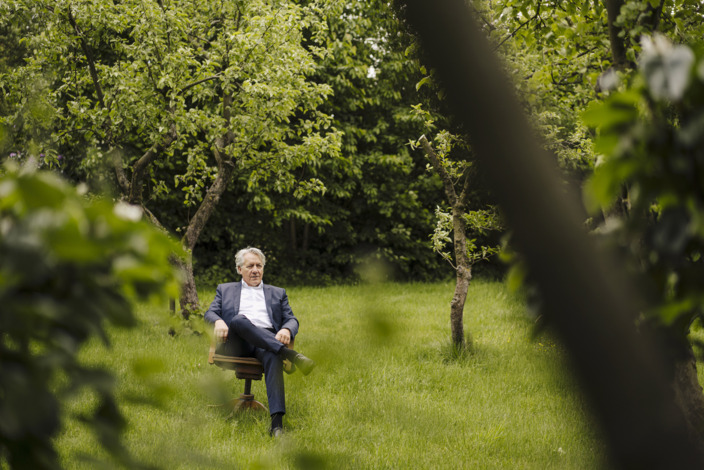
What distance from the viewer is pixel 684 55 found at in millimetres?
732

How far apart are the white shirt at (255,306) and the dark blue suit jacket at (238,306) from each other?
0.04 metres

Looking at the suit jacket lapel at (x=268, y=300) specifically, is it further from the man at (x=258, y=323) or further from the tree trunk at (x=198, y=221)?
the tree trunk at (x=198, y=221)

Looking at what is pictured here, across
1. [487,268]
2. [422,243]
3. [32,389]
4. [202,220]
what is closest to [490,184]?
[32,389]

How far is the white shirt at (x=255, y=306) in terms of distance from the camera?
18.5 feet

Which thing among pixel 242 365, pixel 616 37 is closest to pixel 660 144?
pixel 616 37

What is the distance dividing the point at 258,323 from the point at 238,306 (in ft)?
0.85

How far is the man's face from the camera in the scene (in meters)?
5.80

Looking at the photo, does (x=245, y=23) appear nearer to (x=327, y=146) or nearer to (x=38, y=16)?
(x=327, y=146)

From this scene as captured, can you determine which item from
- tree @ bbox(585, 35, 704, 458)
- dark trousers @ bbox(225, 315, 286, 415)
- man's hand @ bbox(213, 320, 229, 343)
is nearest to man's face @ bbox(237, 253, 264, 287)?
dark trousers @ bbox(225, 315, 286, 415)

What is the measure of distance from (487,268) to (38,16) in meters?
12.6

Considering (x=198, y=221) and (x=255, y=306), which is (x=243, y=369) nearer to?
(x=255, y=306)

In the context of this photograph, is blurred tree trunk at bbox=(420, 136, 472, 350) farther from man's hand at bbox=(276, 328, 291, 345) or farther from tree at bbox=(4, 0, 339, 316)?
man's hand at bbox=(276, 328, 291, 345)

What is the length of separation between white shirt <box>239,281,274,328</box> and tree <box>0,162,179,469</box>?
4829mm

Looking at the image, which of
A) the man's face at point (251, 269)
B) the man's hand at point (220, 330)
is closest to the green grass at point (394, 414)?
the man's hand at point (220, 330)
